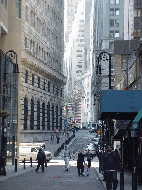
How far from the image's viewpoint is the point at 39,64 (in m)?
75.3

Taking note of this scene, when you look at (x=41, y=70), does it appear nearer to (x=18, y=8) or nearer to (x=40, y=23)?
(x=40, y=23)

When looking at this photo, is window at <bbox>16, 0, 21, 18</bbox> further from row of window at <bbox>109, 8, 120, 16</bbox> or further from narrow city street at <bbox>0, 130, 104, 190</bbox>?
row of window at <bbox>109, 8, 120, 16</bbox>

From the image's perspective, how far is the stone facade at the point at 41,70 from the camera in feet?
223

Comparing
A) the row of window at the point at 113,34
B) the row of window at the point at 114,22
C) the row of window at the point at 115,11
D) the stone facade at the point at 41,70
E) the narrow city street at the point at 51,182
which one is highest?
the row of window at the point at 115,11

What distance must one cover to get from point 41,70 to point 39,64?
6.11ft

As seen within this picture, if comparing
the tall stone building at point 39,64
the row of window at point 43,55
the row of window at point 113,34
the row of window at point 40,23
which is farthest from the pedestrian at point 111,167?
the row of window at point 113,34

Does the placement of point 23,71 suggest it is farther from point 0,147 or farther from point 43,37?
point 0,147

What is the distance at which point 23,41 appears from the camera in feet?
217

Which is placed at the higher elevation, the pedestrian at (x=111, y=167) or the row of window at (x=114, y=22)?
the row of window at (x=114, y=22)

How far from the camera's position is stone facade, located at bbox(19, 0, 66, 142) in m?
68.0

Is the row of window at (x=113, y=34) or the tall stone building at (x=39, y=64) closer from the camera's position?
the tall stone building at (x=39, y=64)

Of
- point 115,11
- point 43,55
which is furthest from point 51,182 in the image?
point 115,11

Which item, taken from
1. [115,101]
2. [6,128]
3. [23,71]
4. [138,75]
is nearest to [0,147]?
[6,128]

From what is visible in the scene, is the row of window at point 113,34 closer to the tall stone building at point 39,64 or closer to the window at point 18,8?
the tall stone building at point 39,64
